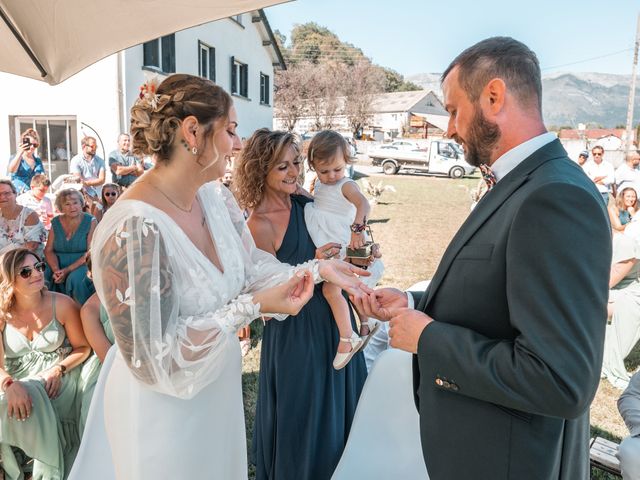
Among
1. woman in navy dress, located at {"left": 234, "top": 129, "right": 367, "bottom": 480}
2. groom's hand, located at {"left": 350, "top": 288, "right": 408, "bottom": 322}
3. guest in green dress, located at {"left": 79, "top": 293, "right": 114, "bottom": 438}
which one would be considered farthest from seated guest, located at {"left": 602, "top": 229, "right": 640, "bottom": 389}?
guest in green dress, located at {"left": 79, "top": 293, "right": 114, "bottom": 438}

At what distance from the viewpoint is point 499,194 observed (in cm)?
150

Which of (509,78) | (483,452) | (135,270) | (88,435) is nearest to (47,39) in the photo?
(135,270)

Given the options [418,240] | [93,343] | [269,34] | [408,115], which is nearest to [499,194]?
[93,343]

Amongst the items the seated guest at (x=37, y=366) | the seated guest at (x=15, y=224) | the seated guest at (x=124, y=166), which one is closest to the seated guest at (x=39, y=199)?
the seated guest at (x=15, y=224)

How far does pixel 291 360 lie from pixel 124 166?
22.9 ft

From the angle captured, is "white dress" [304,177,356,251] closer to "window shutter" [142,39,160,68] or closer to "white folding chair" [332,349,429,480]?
"white folding chair" [332,349,429,480]

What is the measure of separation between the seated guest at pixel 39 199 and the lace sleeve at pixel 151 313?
5.55m

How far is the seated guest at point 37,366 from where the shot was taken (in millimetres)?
3117

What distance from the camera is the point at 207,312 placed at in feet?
6.69

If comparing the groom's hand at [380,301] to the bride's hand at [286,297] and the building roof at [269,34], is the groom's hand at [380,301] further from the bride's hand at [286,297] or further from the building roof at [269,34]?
the building roof at [269,34]

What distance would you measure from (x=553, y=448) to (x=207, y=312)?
1299 millimetres

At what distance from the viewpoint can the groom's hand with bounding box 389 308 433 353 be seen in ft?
5.11

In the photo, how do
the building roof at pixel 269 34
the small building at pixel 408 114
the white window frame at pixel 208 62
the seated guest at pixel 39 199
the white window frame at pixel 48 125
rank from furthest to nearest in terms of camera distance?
the small building at pixel 408 114 → the building roof at pixel 269 34 → the white window frame at pixel 208 62 → the white window frame at pixel 48 125 → the seated guest at pixel 39 199

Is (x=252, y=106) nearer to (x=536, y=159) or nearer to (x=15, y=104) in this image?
(x=15, y=104)
